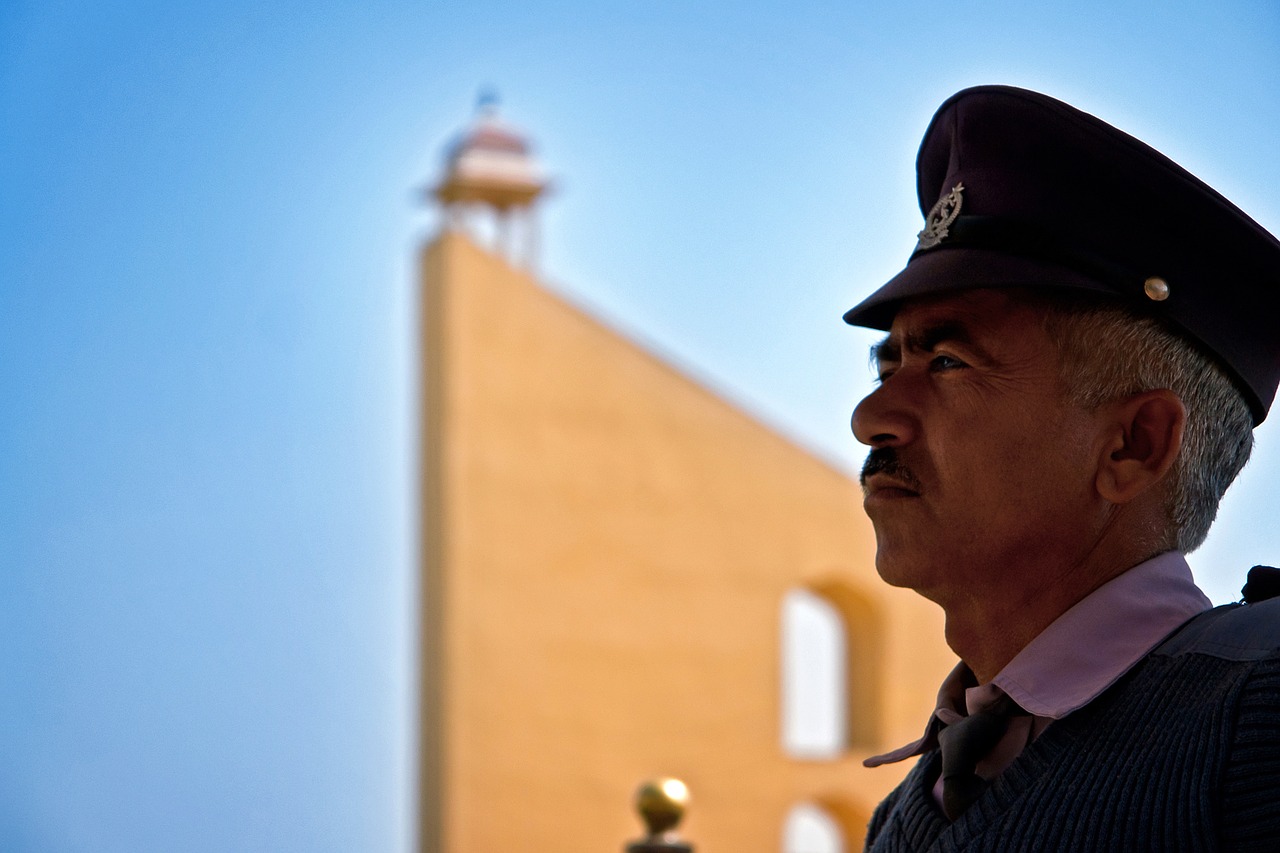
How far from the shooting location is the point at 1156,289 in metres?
1.22

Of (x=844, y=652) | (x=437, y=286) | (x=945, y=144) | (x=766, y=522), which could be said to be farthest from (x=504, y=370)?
(x=945, y=144)

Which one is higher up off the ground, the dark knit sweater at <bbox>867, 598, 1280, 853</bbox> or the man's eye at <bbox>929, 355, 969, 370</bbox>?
the man's eye at <bbox>929, 355, 969, 370</bbox>

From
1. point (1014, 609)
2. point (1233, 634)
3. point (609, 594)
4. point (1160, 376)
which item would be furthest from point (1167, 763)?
point (609, 594)

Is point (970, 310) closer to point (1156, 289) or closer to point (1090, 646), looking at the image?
point (1156, 289)

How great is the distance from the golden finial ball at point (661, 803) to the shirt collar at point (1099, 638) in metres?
1.97

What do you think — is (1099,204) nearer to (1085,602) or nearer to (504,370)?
(1085,602)

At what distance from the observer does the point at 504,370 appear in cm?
849

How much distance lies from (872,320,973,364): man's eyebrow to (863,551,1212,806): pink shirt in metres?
0.25

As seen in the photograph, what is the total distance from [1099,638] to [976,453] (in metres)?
0.19

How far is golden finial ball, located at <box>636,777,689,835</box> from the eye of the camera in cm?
312

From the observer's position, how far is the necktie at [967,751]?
118cm

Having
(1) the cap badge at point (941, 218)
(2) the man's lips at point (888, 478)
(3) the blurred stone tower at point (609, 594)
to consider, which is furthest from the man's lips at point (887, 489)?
(3) the blurred stone tower at point (609, 594)

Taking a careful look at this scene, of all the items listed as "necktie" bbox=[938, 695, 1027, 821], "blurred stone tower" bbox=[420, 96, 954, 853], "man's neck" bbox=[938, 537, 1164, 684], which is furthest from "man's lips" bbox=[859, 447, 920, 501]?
"blurred stone tower" bbox=[420, 96, 954, 853]

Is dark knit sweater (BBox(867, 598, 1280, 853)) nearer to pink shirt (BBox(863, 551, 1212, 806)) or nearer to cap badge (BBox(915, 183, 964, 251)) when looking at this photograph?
pink shirt (BBox(863, 551, 1212, 806))
